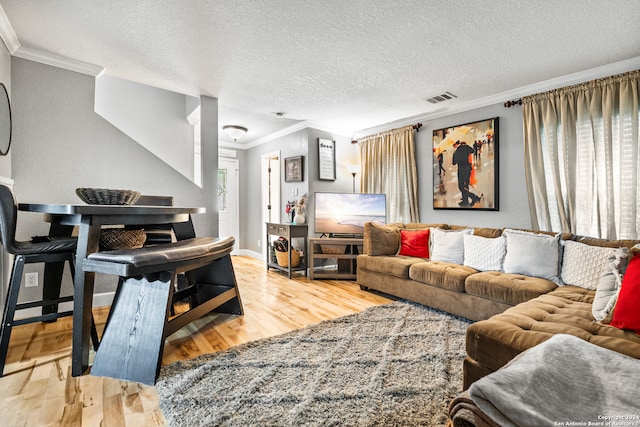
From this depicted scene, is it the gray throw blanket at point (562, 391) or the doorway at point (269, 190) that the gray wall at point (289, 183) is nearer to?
the doorway at point (269, 190)

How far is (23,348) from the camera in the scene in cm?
211

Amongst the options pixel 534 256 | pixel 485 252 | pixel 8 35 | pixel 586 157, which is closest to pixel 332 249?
pixel 485 252

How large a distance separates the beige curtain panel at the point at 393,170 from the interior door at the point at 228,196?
2670mm

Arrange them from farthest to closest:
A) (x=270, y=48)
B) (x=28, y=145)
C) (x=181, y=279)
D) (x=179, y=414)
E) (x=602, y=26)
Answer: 1. (x=181, y=279)
2. (x=28, y=145)
3. (x=270, y=48)
4. (x=602, y=26)
5. (x=179, y=414)

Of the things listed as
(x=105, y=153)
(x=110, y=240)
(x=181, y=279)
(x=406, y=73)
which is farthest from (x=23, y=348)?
(x=406, y=73)

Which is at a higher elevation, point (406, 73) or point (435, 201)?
point (406, 73)

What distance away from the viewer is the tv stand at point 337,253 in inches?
161

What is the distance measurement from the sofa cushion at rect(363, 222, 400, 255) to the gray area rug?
127 cm

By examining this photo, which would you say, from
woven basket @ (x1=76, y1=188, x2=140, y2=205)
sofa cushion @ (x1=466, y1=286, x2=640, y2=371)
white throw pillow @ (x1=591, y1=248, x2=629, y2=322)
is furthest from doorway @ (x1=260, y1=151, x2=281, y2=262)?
white throw pillow @ (x1=591, y1=248, x2=629, y2=322)

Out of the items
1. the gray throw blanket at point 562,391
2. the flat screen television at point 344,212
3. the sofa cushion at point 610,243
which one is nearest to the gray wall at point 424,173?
the flat screen television at point 344,212

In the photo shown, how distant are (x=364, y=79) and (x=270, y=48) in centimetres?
103

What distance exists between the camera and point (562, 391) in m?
0.71

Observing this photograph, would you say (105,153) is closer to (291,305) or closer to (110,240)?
(110,240)

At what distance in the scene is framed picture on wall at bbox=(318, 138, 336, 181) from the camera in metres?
4.72
